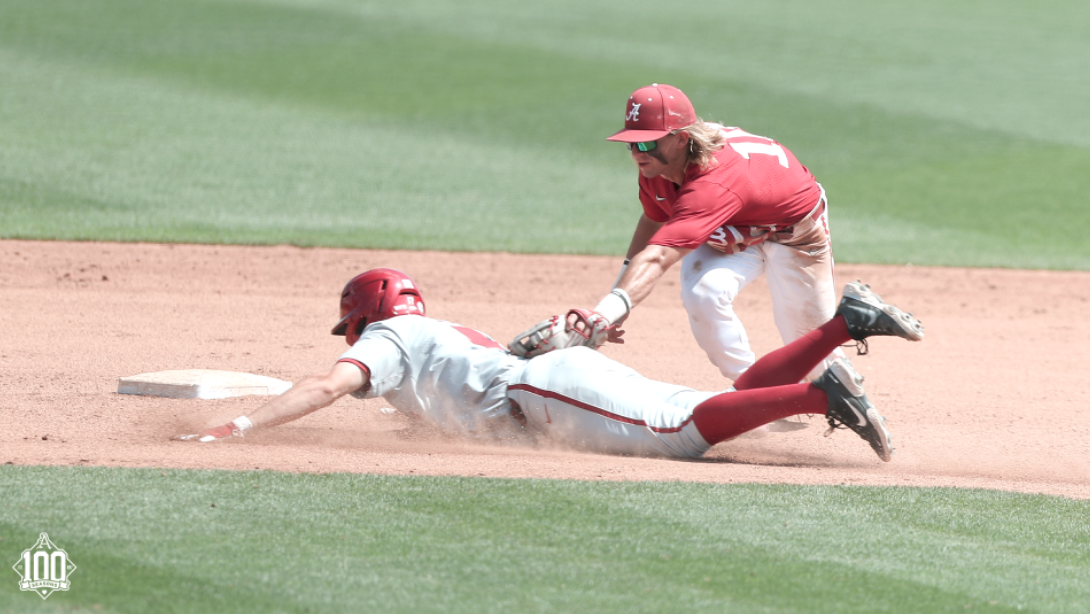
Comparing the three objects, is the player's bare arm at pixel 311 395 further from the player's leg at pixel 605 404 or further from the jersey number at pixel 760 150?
the jersey number at pixel 760 150

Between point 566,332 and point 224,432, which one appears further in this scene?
point 224,432

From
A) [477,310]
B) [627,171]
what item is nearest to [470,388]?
[477,310]

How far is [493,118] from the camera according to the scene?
1759 cm

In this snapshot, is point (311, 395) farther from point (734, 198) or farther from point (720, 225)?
point (734, 198)

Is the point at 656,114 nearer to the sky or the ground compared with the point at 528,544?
nearer to the sky

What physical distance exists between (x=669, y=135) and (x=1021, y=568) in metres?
2.56

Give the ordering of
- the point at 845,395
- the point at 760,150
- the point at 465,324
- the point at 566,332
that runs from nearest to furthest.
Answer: the point at 845,395 < the point at 566,332 < the point at 760,150 < the point at 465,324

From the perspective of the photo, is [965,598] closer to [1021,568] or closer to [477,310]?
[1021,568]

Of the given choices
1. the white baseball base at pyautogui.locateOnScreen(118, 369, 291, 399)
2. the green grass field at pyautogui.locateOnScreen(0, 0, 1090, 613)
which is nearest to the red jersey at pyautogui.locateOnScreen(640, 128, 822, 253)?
the green grass field at pyautogui.locateOnScreen(0, 0, 1090, 613)

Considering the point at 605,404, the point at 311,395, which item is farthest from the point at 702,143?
the point at 311,395

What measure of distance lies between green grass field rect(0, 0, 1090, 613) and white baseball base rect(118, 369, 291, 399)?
176 cm

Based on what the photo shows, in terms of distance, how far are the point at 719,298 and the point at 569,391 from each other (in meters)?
1.11

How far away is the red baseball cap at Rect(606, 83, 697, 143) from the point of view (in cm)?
574

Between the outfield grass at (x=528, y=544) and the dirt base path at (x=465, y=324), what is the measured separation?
1.11 ft
